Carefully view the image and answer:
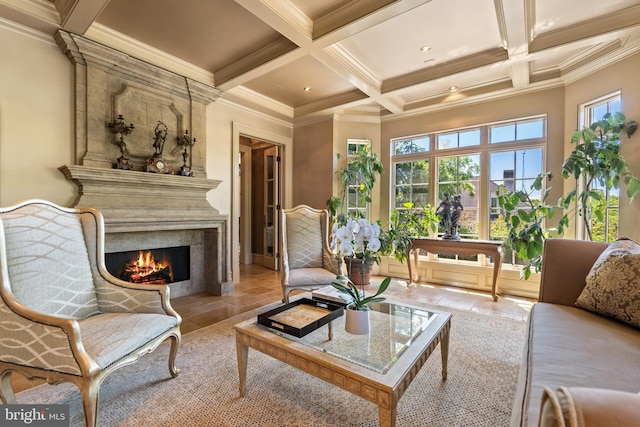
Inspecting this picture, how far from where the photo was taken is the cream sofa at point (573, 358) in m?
0.49

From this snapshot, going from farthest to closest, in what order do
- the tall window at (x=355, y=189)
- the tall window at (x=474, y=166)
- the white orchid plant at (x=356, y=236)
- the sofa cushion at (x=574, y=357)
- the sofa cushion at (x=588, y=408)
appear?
the tall window at (x=355, y=189)
the tall window at (x=474, y=166)
the white orchid plant at (x=356, y=236)
the sofa cushion at (x=574, y=357)
the sofa cushion at (x=588, y=408)

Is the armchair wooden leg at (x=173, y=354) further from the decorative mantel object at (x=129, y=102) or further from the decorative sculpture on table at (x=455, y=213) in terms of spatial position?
the decorative sculpture on table at (x=455, y=213)

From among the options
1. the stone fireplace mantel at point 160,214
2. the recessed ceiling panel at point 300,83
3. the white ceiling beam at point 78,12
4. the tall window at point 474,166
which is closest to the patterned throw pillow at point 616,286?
the tall window at point 474,166

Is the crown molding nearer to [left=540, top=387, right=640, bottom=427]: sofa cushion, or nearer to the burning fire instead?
the burning fire

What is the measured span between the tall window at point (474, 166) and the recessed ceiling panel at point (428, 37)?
4.40ft

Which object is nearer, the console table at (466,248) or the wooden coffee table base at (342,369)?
the wooden coffee table base at (342,369)

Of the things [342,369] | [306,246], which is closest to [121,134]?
[306,246]

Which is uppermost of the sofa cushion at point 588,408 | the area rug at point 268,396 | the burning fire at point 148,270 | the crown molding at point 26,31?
the crown molding at point 26,31

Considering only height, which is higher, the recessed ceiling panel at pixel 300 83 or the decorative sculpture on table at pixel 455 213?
the recessed ceiling panel at pixel 300 83

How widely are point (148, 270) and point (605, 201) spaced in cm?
531

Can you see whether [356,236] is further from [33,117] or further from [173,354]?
[33,117]

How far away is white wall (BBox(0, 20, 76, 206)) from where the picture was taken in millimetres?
2373

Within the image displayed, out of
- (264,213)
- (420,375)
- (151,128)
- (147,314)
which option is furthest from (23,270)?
(264,213)

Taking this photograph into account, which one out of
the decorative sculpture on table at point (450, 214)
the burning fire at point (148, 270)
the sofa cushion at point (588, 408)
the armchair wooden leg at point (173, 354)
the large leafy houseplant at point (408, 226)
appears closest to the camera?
the sofa cushion at point (588, 408)
